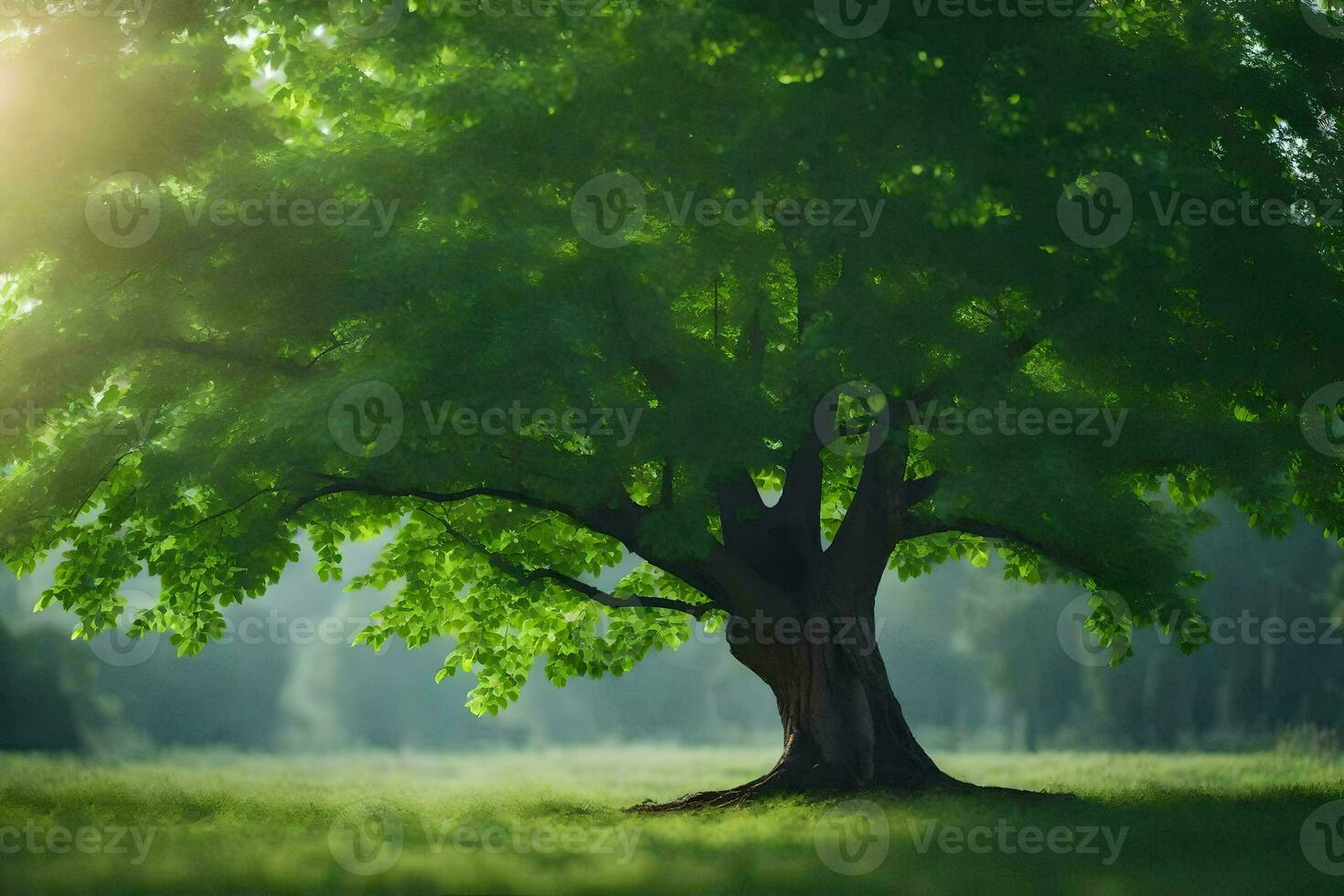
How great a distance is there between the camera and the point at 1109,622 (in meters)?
23.7

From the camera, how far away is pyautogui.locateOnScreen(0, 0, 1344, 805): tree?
1566cm

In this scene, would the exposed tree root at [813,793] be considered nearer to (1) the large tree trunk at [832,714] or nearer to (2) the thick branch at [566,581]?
(1) the large tree trunk at [832,714]

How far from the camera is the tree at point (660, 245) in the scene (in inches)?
616

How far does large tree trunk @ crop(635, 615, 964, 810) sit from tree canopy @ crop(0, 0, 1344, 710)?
308cm

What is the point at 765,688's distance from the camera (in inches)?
3159

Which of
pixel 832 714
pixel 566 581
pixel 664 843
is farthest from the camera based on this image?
pixel 566 581

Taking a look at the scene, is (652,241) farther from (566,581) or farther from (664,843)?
(664,843)

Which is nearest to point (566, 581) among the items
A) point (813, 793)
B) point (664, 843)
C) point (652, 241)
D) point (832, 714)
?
point (832, 714)

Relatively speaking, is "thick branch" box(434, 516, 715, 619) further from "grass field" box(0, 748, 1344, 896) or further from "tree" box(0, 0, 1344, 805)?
"grass field" box(0, 748, 1344, 896)

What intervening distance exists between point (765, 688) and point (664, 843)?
6663 centimetres

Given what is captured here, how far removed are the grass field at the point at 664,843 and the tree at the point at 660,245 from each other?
12.0 feet

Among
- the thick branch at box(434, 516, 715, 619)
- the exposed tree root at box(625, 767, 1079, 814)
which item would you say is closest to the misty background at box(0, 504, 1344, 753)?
the thick branch at box(434, 516, 715, 619)

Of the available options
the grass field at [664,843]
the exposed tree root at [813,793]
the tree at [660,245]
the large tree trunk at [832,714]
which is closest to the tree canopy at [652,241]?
the tree at [660,245]

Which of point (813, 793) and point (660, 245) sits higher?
point (660, 245)
